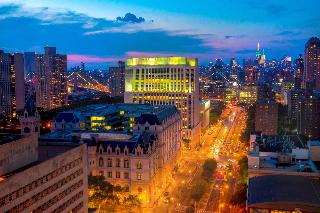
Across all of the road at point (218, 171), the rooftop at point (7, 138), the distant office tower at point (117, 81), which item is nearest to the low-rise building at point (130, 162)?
the road at point (218, 171)

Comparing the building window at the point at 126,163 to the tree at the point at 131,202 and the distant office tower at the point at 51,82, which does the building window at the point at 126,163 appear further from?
the distant office tower at the point at 51,82

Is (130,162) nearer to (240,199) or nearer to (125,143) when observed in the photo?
(125,143)

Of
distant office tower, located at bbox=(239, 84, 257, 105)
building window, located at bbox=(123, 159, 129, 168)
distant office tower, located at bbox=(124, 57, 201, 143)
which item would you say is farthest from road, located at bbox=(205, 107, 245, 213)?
distant office tower, located at bbox=(239, 84, 257, 105)

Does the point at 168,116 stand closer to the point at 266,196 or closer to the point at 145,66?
the point at 145,66

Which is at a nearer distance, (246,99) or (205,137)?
(205,137)

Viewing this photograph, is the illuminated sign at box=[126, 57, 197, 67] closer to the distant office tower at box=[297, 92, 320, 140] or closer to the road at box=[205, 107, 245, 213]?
the road at box=[205, 107, 245, 213]

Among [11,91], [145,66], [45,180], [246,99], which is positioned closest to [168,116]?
[145,66]
